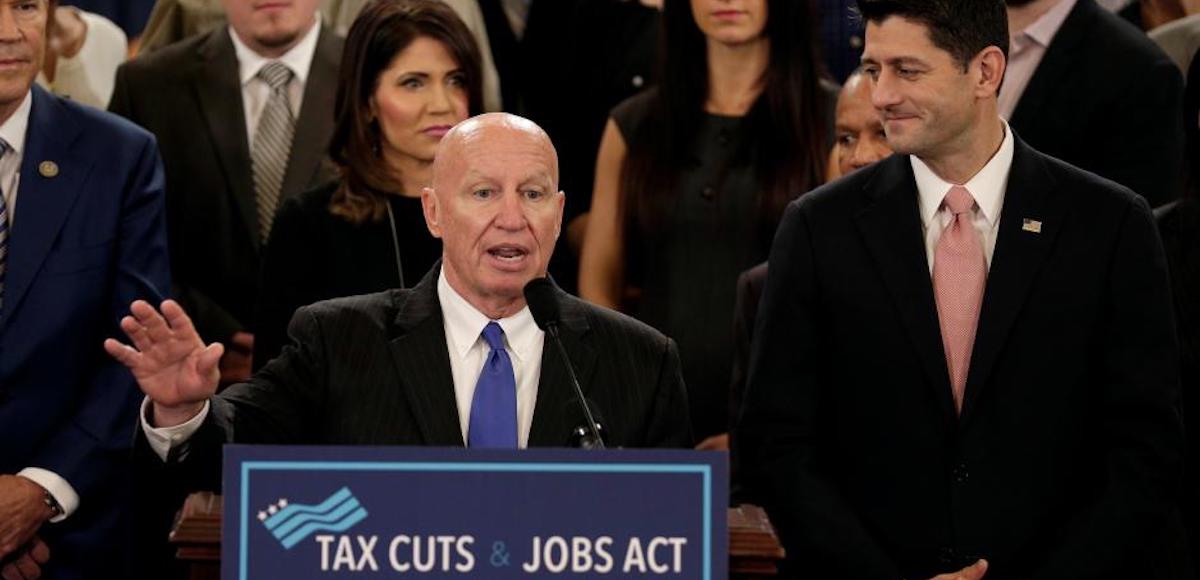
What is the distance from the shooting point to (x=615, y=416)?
2760 millimetres

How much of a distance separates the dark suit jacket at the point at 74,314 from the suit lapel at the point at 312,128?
0.64 meters

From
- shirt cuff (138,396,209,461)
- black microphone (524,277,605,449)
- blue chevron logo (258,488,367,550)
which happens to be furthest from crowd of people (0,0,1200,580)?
blue chevron logo (258,488,367,550)

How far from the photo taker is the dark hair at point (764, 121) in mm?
4105

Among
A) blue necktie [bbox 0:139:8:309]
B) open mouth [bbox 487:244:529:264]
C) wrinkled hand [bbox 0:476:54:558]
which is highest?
blue necktie [bbox 0:139:8:309]

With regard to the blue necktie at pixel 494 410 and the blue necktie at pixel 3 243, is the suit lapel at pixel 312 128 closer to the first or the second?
the blue necktie at pixel 3 243

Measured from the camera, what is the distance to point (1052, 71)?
410 centimetres

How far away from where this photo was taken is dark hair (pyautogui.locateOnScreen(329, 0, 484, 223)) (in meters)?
3.91

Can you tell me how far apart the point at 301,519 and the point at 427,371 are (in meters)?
0.59

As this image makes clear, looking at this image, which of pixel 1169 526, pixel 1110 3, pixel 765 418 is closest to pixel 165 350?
pixel 765 418

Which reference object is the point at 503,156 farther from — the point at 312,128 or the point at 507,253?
the point at 312,128

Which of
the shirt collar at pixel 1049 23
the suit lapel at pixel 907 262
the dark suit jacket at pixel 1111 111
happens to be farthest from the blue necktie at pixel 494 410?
the shirt collar at pixel 1049 23

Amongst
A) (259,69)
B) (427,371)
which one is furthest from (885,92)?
(259,69)

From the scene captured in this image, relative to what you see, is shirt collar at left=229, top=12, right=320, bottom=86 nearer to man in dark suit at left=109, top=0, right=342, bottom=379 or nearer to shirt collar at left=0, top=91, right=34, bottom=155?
man in dark suit at left=109, top=0, right=342, bottom=379

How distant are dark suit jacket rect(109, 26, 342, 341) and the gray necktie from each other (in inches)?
1.4
